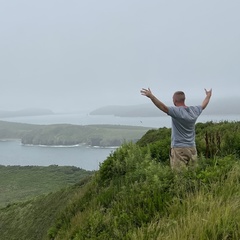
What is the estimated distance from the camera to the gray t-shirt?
7.25m

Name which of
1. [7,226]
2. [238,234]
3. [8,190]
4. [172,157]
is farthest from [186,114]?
[8,190]

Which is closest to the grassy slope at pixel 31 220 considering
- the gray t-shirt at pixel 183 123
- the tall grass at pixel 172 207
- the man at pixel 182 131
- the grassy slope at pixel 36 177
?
the tall grass at pixel 172 207

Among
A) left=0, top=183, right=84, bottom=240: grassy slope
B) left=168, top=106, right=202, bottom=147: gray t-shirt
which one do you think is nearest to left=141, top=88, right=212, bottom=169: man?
left=168, top=106, right=202, bottom=147: gray t-shirt

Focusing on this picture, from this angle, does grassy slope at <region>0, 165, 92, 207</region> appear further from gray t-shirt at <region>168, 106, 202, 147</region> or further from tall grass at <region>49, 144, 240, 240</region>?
gray t-shirt at <region>168, 106, 202, 147</region>

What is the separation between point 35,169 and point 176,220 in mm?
131901

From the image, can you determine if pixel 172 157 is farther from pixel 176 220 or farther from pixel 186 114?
pixel 176 220

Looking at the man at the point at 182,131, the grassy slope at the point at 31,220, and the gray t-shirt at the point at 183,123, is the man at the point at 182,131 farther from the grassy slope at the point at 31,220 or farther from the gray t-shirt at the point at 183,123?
the grassy slope at the point at 31,220

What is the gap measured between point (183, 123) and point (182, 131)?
0.27m

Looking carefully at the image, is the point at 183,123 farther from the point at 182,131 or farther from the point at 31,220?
the point at 31,220

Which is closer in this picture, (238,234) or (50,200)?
(238,234)

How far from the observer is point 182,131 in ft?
25.1

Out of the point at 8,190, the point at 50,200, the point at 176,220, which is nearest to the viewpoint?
the point at 176,220

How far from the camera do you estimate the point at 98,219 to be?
650 centimetres

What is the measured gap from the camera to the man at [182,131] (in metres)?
7.32
